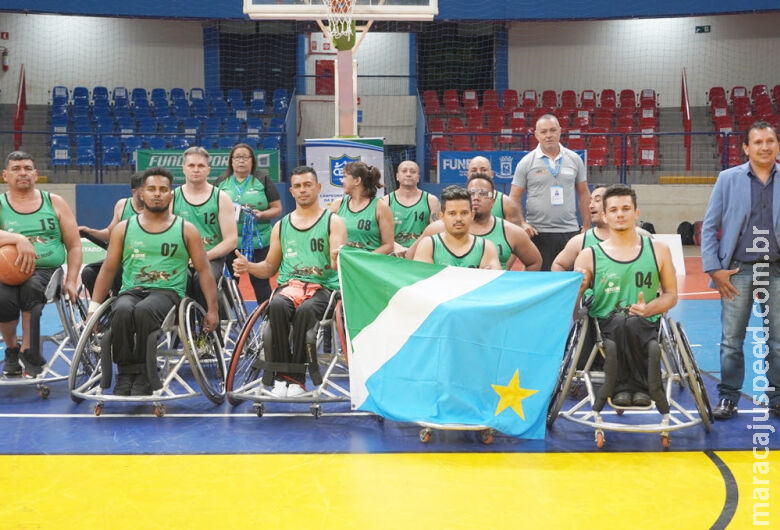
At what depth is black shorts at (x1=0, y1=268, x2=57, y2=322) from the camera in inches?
198

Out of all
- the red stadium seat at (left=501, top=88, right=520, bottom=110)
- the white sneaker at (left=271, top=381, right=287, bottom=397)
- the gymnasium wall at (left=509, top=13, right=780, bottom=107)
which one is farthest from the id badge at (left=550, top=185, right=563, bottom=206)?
the gymnasium wall at (left=509, top=13, right=780, bottom=107)

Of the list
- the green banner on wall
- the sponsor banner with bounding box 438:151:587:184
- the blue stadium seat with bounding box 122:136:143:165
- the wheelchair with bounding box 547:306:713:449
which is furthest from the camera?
the blue stadium seat with bounding box 122:136:143:165

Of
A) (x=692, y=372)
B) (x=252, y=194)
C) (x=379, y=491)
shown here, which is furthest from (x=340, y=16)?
(x=379, y=491)

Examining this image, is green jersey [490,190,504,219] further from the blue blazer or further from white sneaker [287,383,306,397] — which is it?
white sneaker [287,383,306,397]

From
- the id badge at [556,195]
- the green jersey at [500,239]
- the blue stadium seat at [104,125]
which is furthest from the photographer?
the blue stadium seat at [104,125]

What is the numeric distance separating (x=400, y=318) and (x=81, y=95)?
14.6 meters

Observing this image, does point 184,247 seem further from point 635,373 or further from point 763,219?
point 763,219

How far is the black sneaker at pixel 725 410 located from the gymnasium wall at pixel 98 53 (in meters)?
16.2

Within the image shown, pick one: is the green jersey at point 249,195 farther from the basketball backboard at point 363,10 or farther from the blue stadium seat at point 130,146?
the blue stadium seat at point 130,146

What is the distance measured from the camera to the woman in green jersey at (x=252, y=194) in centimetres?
639

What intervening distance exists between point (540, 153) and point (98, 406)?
11.7 ft

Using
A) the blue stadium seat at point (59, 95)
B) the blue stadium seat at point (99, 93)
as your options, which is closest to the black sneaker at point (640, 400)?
the blue stadium seat at point (99, 93)

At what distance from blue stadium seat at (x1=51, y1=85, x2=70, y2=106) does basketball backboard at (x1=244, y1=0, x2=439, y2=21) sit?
8344mm

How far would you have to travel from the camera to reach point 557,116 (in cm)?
1678
